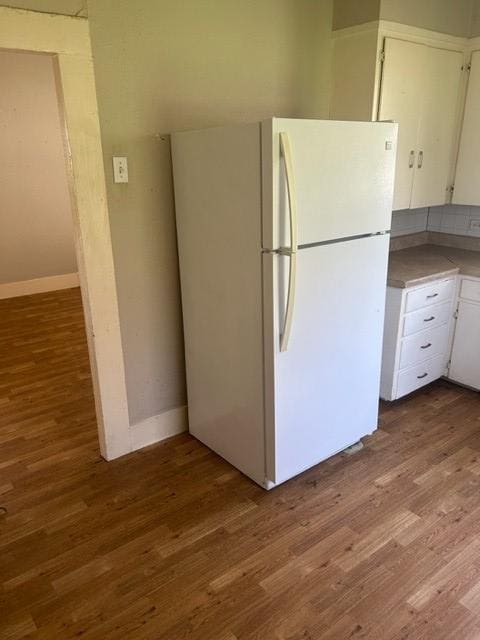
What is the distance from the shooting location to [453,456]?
2506 mm

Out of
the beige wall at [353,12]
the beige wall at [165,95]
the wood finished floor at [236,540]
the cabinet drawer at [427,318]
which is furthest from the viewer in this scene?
the cabinet drawer at [427,318]

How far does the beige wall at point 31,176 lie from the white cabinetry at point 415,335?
4248mm

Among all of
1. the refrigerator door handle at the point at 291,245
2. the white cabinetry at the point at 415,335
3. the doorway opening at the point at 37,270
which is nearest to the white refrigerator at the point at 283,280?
the refrigerator door handle at the point at 291,245

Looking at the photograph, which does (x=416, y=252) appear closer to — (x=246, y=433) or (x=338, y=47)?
(x=338, y=47)

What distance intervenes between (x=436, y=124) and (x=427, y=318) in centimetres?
121

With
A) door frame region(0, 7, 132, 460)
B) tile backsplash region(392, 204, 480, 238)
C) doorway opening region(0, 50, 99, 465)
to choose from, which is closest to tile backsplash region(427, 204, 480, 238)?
tile backsplash region(392, 204, 480, 238)

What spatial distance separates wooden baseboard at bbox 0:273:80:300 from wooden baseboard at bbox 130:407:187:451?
3615 mm

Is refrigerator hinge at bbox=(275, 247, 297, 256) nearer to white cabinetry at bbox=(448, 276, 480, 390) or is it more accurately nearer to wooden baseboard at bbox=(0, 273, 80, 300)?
white cabinetry at bbox=(448, 276, 480, 390)

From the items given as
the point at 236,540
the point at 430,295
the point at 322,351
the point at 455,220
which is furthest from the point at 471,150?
the point at 236,540

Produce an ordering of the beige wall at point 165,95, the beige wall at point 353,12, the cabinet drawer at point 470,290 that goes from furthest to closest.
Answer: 1. the cabinet drawer at point 470,290
2. the beige wall at point 353,12
3. the beige wall at point 165,95

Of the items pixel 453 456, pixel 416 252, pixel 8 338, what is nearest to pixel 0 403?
pixel 8 338

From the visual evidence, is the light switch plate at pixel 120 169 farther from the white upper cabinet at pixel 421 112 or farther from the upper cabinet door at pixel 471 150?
the upper cabinet door at pixel 471 150

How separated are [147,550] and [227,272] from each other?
4.02ft

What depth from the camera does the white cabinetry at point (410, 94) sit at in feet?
8.64
